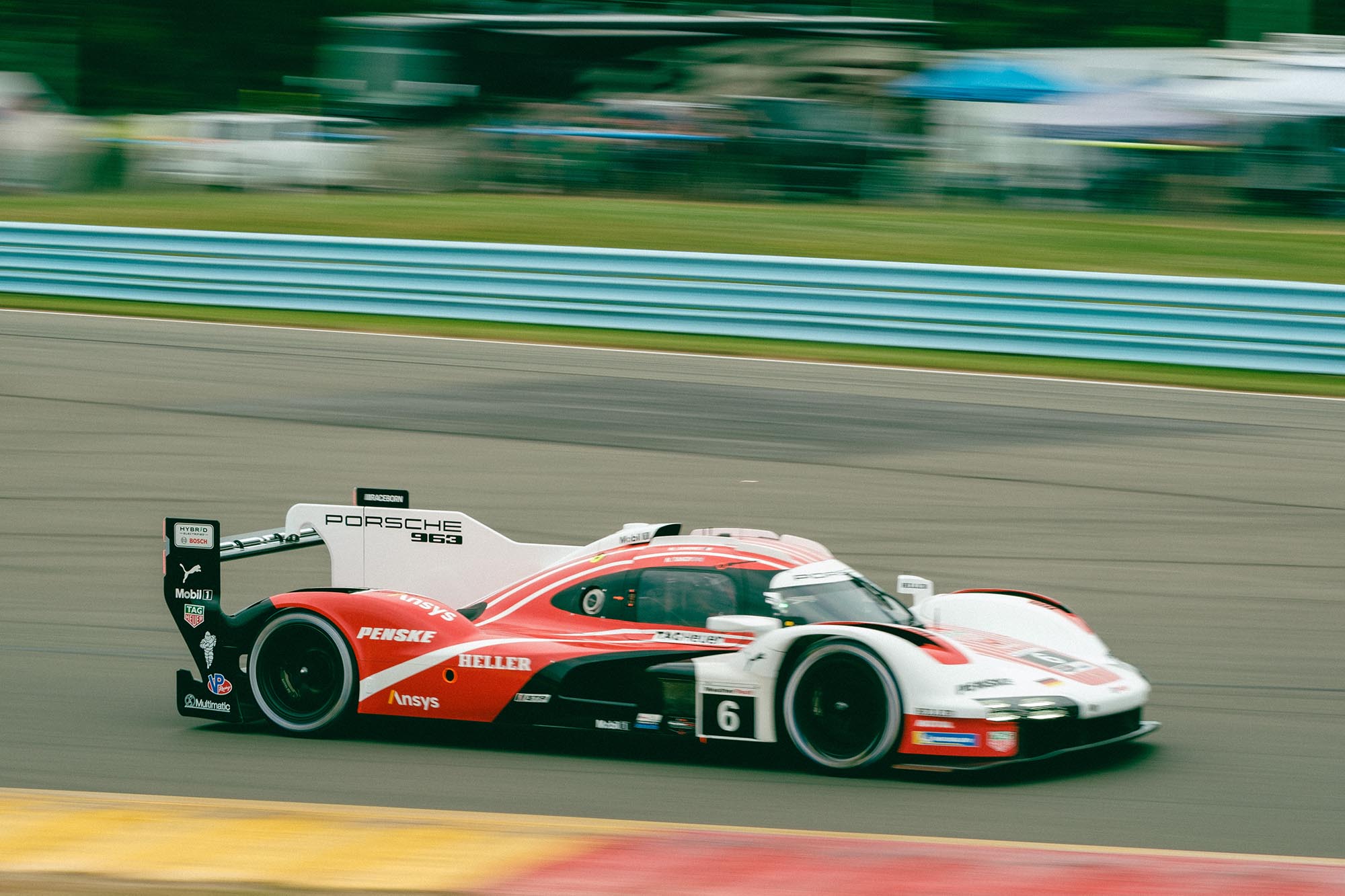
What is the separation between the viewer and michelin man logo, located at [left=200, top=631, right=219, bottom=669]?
7.45 meters

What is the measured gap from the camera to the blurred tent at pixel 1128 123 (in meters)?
22.7

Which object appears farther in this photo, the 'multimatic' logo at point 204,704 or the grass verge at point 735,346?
the grass verge at point 735,346

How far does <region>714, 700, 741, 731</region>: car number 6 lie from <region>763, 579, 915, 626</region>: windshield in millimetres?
406

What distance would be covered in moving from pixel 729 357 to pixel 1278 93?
1008 centimetres

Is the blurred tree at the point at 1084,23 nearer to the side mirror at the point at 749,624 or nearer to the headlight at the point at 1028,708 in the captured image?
the side mirror at the point at 749,624

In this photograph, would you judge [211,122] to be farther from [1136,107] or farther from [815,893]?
[815,893]

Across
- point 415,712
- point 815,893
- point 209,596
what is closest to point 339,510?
point 209,596

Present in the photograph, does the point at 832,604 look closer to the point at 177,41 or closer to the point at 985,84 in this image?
the point at 985,84

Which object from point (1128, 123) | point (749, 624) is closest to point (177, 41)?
point (1128, 123)

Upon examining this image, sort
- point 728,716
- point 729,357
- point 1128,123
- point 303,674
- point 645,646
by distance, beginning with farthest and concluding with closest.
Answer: point 1128,123 < point 729,357 < point 303,674 < point 645,646 < point 728,716

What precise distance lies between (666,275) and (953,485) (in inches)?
253

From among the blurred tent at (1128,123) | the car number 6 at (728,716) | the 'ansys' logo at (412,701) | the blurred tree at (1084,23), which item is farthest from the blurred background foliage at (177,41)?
the car number 6 at (728,716)

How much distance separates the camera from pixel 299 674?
24.2 ft

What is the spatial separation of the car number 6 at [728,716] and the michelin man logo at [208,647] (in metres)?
2.32
